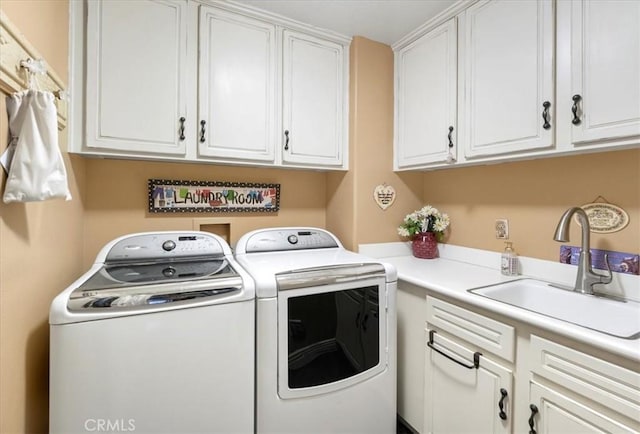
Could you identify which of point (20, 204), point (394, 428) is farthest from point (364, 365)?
point (20, 204)

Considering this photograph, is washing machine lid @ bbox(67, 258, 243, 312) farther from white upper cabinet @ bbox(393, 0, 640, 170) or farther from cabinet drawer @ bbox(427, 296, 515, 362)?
white upper cabinet @ bbox(393, 0, 640, 170)

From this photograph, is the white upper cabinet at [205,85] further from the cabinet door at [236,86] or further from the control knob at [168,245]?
the control knob at [168,245]

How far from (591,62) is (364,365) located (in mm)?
1572

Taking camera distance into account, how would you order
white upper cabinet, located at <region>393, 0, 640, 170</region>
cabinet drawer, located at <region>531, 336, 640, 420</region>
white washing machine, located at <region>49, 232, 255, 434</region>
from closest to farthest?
cabinet drawer, located at <region>531, 336, 640, 420</region>, white washing machine, located at <region>49, 232, 255, 434</region>, white upper cabinet, located at <region>393, 0, 640, 170</region>

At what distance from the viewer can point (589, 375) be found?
91 cm

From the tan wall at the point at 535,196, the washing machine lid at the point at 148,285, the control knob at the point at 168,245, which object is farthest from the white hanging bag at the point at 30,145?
the tan wall at the point at 535,196

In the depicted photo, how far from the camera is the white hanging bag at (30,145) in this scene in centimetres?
87

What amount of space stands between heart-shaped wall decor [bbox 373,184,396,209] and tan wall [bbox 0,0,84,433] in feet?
5.64

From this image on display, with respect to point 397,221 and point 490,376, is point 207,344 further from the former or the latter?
point 397,221

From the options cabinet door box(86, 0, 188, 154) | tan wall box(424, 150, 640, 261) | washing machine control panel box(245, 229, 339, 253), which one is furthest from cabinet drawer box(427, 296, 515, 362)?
cabinet door box(86, 0, 188, 154)

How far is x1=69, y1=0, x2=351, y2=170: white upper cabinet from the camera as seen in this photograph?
4.70 feet

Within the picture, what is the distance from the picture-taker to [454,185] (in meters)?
2.08

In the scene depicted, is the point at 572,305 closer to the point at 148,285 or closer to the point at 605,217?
the point at 605,217

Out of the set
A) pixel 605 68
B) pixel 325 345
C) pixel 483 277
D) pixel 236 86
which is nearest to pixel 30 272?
pixel 325 345
